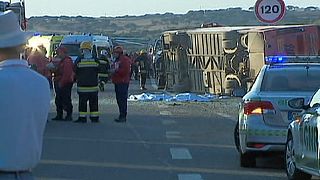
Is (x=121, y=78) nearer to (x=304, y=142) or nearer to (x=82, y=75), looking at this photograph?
(x=82, y=75)

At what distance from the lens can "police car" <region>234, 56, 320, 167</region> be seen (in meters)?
12.8

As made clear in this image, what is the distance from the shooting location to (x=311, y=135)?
35.4ft

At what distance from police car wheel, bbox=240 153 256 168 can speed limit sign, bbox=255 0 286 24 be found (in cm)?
775

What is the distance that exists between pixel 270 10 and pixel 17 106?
52.8 ft

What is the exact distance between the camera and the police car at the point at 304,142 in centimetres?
1062

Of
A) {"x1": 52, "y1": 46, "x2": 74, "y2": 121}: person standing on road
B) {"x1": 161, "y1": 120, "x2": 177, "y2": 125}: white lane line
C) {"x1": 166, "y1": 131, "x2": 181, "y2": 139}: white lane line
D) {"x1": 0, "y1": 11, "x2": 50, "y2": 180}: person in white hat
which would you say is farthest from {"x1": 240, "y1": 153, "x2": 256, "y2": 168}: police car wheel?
{"x1": 52, "y1": 46, "x2": 74, "y2": 121}: person standing on road

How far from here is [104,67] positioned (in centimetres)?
2383

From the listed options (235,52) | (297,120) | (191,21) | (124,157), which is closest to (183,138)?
(124,157)

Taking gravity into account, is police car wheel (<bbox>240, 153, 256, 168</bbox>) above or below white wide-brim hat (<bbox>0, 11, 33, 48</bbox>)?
below

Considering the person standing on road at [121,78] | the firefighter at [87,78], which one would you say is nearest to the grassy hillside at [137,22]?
the person standing on road at [121,78]

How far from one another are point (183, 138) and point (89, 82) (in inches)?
151

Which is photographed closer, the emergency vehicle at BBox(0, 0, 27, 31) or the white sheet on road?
the emergency vehicle at BBox(0, 0, 27, 31)

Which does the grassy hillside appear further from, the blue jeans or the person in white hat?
the person in white hat

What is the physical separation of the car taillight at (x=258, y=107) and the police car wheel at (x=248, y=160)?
779 mm
